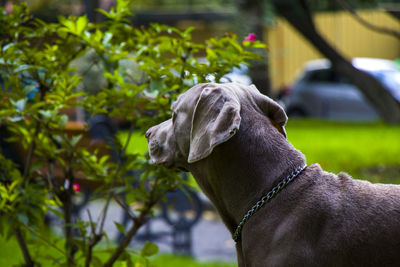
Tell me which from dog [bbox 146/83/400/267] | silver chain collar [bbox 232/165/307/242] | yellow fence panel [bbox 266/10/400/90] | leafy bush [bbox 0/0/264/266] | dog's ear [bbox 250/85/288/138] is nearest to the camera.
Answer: dog [bbox 146/83/400/267]

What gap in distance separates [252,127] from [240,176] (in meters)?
0.23

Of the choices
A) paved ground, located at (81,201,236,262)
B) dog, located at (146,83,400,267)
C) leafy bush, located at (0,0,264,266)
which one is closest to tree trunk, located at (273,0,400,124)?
paved ground, located at (81,201,236,262)

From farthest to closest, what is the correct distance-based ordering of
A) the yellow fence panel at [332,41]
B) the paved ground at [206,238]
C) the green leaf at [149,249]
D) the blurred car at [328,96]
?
1. the yellow fence panel at [332,41]
2. the blurred car at [328,96]
3. the paved ground at [206,238]
4. the green leaf at [149,249]

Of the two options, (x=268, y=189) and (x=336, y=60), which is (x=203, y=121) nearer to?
(x=268, y=189)

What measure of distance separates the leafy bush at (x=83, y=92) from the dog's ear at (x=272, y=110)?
0.53 meters

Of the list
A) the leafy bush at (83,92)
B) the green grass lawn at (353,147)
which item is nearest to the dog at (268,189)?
the leafy bush at (83,92)

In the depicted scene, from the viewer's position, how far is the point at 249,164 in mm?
2756

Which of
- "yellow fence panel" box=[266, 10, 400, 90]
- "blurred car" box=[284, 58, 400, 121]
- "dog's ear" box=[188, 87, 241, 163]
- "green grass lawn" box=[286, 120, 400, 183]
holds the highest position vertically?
"dog's ear" box=[188, 87, 241, 163]

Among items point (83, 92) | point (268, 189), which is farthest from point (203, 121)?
point (83, 92)

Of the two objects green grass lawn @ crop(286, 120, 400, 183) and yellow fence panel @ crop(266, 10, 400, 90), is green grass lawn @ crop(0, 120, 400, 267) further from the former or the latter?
yellow fence panel @ crop(266, 10, 400, 90)

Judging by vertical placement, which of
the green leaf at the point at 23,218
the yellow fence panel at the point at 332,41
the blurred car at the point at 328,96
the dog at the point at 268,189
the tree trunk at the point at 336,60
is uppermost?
the dog at the point at 268,189

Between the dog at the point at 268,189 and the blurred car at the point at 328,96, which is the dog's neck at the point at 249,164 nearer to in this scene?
the dog at the point at 268,189

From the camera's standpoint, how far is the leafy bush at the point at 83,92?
11.4ft

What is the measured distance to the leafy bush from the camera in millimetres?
3477
